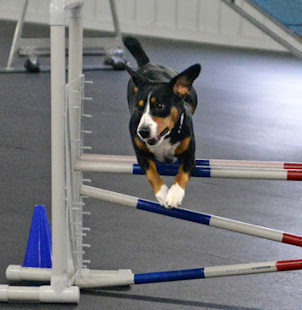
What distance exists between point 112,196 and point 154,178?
0.25 metres

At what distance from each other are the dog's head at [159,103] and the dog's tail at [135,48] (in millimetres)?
445

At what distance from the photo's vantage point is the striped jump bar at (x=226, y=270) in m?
2.31

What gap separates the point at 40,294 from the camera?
7.95 ft

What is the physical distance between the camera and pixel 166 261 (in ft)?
9.23

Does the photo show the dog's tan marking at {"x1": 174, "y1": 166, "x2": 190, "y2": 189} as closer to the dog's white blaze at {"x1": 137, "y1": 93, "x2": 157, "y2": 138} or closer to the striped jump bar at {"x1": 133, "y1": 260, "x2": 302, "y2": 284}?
the dog's white blaze at {"x1": 137, "y1": 93, "x2": 157, "y2": 138}

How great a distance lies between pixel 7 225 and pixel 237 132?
249cm

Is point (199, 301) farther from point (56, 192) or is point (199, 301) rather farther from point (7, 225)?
point (7, 225)

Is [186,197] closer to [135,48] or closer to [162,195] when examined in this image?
[135,48]

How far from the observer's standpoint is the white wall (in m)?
9.72

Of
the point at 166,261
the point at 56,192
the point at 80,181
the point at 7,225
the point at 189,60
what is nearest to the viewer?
the point at 56,192

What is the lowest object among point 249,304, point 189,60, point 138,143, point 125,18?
point 249,304

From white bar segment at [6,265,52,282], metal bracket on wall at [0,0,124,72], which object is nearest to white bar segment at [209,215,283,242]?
white bar segment at [6,265,52,282]

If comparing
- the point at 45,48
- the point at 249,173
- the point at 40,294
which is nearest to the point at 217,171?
the point at 249,173

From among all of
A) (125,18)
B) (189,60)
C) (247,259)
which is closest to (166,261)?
(247,259)
